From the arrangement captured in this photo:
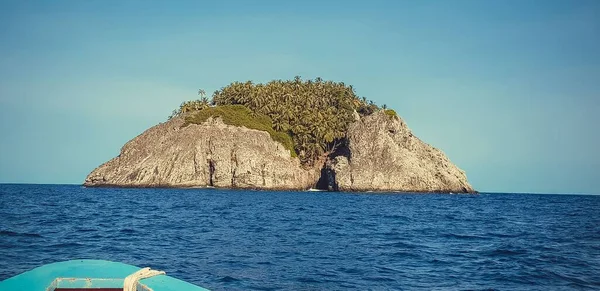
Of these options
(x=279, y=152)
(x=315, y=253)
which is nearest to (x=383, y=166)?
(x=279, y=152)

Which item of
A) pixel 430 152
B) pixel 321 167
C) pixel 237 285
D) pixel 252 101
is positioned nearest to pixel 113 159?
pixel 252 101

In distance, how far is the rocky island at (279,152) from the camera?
11350 cm

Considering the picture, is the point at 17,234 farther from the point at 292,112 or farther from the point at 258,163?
the point at 292,112

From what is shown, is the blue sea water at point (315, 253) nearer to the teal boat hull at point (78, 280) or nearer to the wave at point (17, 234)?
the wave at point (17, 234)

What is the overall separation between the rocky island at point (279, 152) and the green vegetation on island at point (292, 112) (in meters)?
0.26

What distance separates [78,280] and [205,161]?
109 m

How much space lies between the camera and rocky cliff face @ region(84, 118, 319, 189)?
111875 millimetres

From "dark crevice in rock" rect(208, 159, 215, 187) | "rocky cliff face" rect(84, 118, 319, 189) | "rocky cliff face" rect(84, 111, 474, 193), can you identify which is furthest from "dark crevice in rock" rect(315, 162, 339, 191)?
"dark crevice in rock" rect(208, 159, 215, 187)

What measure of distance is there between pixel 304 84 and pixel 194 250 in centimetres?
13126

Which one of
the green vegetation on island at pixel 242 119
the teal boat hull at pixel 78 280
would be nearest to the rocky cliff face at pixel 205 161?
the green vegetation on island at pixel 242 119

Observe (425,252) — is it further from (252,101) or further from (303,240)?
(252,101)

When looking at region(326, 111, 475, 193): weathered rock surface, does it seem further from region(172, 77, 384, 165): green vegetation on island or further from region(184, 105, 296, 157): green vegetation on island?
region(184, 105, 296, 157): green vegetation on island

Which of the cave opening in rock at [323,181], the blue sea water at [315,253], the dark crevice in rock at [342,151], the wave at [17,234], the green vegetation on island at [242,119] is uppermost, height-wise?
the green vegetation on island at [242,119]

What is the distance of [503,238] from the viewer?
29.1 meters
